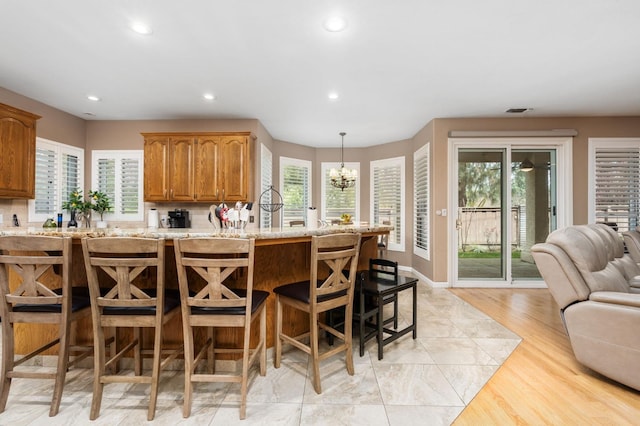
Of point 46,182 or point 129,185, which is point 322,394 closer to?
point 129,185

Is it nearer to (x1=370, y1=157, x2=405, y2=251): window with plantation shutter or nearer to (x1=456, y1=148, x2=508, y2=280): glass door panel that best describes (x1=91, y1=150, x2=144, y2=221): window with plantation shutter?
(x1=370, y1=157, x2=405, y2=251): window with plantation shutter

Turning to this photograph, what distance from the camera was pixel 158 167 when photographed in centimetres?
430

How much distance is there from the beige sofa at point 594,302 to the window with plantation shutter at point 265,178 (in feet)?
12.2

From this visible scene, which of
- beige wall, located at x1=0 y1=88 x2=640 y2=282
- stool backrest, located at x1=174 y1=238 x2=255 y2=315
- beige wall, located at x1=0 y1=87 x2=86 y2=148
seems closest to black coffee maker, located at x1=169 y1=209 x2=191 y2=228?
beige wall, located at x1=0 y1=88 x2=640 y2=282

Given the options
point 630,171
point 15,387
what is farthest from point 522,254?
point 15,387

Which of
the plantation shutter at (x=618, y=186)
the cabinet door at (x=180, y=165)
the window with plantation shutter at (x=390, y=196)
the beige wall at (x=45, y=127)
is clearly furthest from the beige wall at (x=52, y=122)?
the plantation shutter at (x=618, y=186)

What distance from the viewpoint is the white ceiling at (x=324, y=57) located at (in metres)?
2.14

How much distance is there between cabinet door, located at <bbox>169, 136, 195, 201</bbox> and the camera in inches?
169

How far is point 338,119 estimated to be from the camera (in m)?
4.59

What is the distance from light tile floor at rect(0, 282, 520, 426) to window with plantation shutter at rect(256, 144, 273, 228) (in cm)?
289

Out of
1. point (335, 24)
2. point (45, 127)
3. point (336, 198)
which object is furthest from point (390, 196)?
point (45, 127)

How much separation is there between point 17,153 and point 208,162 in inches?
84.1

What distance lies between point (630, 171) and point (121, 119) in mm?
7943

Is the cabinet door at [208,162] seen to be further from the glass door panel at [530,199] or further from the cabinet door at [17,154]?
the glass door panel at [530,199]
